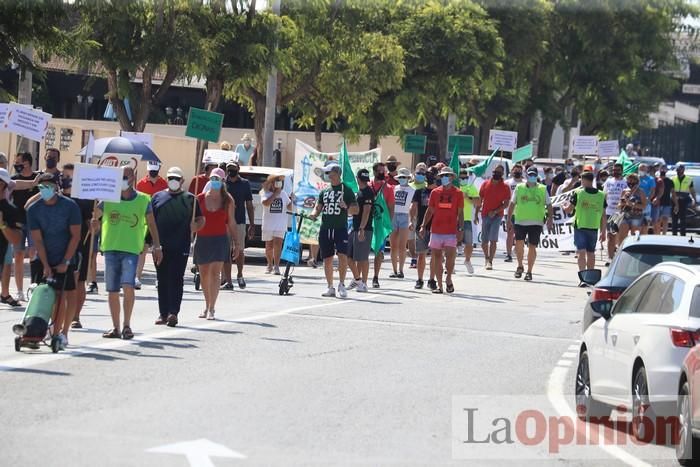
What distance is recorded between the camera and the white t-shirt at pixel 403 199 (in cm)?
2597

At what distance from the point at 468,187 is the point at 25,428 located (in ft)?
68.1

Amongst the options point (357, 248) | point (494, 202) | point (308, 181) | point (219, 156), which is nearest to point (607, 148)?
point (219, 156)

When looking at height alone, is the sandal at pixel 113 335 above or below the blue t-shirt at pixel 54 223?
below

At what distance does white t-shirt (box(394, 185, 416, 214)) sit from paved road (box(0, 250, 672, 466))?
4811mm

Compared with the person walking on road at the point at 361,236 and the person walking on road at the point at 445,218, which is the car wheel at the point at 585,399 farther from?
the person walking on road at the point at 445,218

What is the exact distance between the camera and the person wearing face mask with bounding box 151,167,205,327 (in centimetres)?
1667

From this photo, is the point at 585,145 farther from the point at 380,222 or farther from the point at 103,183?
the point at 103,183

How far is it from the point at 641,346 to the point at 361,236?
1190cm

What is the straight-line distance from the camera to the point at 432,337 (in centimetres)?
1708

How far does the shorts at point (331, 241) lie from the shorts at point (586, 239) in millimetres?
5737

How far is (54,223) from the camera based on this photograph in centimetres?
1432

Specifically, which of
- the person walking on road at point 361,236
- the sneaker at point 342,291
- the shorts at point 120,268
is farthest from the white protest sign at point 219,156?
the shorts at point 120,268

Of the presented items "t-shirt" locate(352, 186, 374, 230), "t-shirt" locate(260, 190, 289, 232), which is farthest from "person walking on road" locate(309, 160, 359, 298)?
"t-shirt" locate(260, 190, 289, 232)

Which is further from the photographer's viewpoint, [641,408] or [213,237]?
[213,237]
